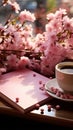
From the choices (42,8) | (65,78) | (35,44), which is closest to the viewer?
(65,78)

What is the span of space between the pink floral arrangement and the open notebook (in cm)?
4

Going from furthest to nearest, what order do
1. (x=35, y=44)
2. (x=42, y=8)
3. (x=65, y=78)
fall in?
(x=42, y=8) < (x=35, y=44) < (x=65, y=78)

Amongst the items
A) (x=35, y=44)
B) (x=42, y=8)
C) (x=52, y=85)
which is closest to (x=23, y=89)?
(x=52, y=85)

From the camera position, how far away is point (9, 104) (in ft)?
2.59

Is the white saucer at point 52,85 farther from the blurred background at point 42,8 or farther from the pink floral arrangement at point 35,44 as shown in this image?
the blurred background at point 42,8

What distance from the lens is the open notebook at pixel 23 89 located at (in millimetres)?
765

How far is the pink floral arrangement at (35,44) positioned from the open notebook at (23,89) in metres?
0.04

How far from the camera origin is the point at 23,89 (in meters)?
0.84

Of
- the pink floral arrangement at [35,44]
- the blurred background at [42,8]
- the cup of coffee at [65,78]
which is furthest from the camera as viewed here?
the blurred background at [42,8]

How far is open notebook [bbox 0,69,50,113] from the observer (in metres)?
0.77

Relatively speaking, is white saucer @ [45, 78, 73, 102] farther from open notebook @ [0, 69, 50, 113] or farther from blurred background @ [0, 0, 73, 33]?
blurred background @ [0, 0, 73, 33]

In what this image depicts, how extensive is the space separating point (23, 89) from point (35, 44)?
0.76 ft

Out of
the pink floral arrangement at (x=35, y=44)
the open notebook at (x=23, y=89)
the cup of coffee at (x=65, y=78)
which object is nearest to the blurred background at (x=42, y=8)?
the pink floral arrangement at (x=35, y=44)

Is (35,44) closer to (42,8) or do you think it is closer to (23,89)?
(23,89)
